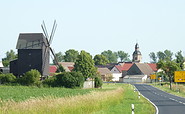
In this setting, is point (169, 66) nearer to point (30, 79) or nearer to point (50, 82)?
point (50, 82)

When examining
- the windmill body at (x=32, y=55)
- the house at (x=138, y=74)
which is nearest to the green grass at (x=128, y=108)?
the windmill body at (x=32, y=55)

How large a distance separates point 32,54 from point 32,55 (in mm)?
194

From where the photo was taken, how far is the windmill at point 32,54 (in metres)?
80.2

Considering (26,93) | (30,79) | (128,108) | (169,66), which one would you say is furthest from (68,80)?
(128,108)

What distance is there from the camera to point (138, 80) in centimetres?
15725

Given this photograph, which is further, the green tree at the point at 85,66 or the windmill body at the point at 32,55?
the green tree at the point at 85,66

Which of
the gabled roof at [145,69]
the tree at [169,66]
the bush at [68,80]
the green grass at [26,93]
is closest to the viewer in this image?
the green grass at [26,93]

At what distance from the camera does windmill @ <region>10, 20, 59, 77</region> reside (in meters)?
80.2

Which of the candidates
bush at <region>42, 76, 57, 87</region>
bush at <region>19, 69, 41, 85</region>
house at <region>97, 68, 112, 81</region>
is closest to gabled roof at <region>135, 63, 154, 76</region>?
house at <region>97, 68, 112, 81</region>

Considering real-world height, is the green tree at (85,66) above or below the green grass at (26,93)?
Answer: above

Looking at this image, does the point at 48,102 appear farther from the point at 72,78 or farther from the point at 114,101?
the point at 72,78

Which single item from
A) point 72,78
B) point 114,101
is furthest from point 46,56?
point 114,101

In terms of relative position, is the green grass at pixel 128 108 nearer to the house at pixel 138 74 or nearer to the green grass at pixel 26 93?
the green grass at pixel 26 93

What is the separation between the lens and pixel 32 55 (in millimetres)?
80938
